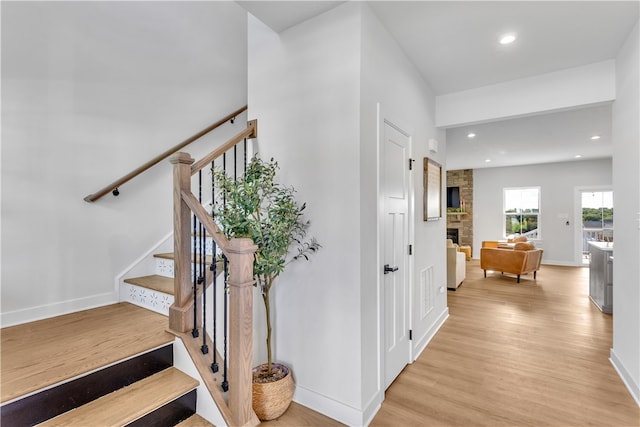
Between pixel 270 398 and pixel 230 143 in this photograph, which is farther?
pixel 230 143

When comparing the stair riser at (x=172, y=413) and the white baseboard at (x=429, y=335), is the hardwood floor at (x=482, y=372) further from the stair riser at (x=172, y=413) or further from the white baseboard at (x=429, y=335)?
the stair riser at (x=172, y=413)

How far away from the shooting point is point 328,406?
199 cm

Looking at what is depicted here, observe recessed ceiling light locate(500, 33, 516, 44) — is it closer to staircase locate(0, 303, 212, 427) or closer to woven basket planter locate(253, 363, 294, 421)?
woven basket planter locate(253, 363, 294, 421)

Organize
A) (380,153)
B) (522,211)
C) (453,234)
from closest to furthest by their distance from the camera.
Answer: (380,153), (522,211), (453,234)

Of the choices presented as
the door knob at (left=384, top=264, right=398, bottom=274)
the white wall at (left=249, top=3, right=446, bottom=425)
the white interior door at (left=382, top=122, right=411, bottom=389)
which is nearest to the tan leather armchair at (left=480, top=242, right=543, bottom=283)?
the white interior door at (left=382, top=122, right=411, bottom=389)

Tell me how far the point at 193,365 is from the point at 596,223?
984 centimetres

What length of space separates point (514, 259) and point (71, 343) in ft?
21.7

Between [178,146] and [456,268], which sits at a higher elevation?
[178,146]

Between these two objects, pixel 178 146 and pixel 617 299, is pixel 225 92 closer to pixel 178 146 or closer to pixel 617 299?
pixel 178 146

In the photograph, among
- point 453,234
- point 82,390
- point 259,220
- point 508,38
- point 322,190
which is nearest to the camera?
point 82,390

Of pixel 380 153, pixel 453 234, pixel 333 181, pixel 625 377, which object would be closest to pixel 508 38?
pixel 380 153

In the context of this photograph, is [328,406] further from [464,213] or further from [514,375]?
[464,213]

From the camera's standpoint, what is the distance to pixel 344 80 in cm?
194

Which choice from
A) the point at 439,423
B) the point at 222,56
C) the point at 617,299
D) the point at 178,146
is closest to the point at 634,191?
the point at 617,299
